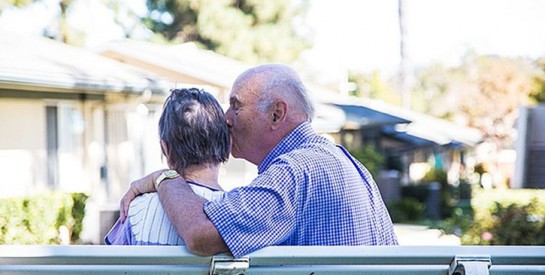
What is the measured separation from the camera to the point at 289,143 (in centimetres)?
269

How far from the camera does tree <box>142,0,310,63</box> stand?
32906mm

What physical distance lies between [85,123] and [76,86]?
4.73ft

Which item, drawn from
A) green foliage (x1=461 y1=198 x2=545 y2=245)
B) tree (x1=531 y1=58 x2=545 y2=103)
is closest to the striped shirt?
green foliage (x1=461 y1=198 x2=545 y2=245)

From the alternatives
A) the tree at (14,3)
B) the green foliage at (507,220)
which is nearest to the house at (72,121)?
the green foliage at (507,220)

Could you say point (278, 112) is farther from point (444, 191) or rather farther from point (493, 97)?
point (493, 97)

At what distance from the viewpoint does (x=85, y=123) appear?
42.7ft

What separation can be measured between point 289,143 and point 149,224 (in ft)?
1.85

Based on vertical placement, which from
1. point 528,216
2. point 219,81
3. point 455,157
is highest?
point 219,81

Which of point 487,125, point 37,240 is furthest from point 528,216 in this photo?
point 487,125

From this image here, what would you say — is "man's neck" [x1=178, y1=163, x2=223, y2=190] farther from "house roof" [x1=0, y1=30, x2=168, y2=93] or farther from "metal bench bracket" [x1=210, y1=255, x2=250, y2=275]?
"house roof" [x1=0, y1=30, x2=168, y2=93]

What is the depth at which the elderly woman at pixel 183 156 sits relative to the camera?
8.00ft

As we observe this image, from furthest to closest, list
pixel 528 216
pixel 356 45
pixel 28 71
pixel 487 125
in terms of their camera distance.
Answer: pixel 356 45
pixel 487 125
pixel 28 71
pixel 528 216

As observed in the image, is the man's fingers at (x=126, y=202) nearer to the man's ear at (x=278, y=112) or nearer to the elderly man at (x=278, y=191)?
the elderly man at (x=278, y=191)

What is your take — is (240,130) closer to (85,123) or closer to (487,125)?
(85,123)
